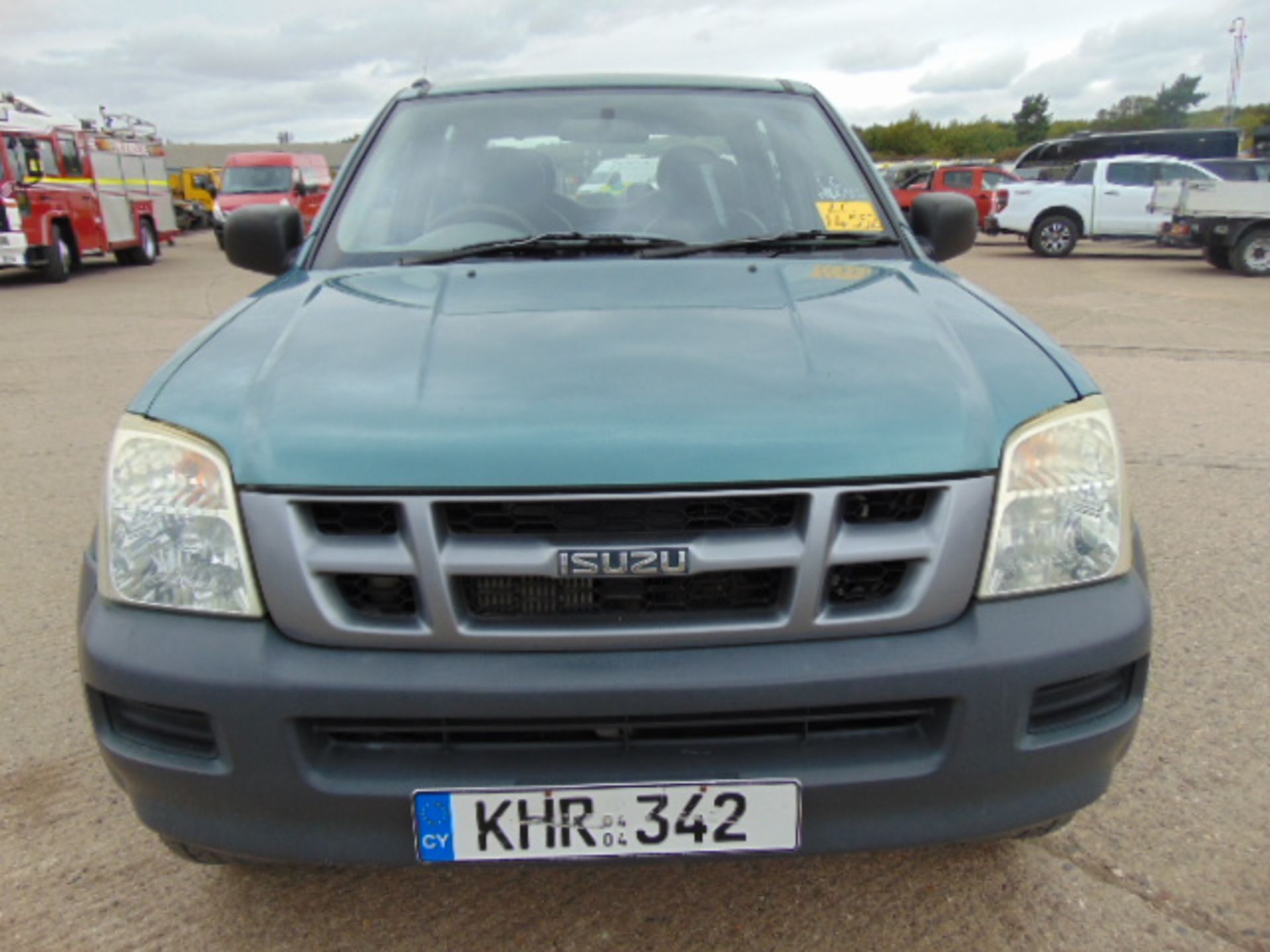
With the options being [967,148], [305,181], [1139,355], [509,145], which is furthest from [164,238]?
[967,148]

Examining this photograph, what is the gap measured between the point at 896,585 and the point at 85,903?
1729mm

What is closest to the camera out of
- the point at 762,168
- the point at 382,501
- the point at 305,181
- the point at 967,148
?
the point at 382,501

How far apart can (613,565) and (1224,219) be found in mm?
15310

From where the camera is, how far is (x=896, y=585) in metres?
1.69

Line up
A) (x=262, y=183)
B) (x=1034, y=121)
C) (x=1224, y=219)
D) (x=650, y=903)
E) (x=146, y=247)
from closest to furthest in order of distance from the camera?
(x=650, y=903) → (x=1224, y=219) → (x=146, y=247) → (x=262, y=183) → (x=1034, y=121)

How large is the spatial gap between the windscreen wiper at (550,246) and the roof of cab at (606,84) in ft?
2.42

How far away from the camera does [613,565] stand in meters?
1.60

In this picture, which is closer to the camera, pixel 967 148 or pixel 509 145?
pixel 509 145

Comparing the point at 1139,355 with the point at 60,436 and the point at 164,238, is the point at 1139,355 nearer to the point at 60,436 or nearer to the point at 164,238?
the point at 60,436

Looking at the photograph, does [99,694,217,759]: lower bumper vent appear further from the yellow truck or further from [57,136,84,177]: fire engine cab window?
the yellow truck

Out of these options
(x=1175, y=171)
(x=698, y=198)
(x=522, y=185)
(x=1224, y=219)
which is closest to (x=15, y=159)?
(x=522, y=185)

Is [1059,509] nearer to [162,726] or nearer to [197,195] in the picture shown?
[162,726]

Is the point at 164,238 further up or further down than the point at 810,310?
further down

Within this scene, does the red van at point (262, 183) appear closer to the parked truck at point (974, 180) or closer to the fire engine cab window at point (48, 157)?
the fire engine cab window at point (48, 157)
